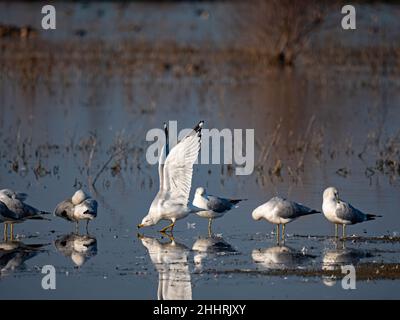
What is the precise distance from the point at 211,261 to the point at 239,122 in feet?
34.9

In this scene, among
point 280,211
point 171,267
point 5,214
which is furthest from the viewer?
point 280,211

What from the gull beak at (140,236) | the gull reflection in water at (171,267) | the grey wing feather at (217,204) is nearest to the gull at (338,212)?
the grey wing feather at (217,204)

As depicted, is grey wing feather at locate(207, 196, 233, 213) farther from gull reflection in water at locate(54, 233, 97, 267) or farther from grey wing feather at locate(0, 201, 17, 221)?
grey wing feather at locate(0, 201, 17, 221)

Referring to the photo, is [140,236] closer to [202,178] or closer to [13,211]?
[13,211]

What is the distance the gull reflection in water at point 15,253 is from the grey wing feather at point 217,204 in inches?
86.0

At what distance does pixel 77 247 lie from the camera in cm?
1123

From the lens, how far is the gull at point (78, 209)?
12.0 metres

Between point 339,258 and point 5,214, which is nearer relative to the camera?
point 339,258

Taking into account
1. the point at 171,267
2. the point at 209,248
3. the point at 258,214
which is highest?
the point at 258,214

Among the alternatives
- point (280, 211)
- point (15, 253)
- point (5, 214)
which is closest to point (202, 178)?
point (280, 211)

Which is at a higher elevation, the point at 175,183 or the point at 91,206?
the point at 175,183

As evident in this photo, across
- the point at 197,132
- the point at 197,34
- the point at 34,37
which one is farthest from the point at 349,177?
the point at 197,34

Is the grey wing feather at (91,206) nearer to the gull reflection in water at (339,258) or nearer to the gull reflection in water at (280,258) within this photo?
the gull reflection in water at (280,258)

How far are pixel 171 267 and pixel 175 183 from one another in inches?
78.2
